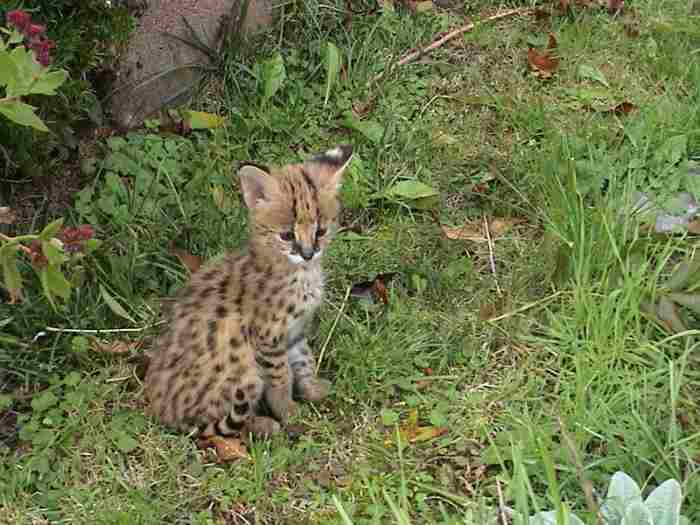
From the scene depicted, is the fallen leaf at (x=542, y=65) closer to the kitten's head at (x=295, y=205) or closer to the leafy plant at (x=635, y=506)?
the kitten's head at (x=295, y=205)

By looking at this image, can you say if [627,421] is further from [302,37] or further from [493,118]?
[302,37]

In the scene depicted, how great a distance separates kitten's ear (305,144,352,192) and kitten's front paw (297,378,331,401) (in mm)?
761

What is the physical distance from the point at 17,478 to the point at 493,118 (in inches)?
119

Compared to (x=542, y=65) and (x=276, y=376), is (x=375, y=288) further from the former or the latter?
(x=542, y=65)

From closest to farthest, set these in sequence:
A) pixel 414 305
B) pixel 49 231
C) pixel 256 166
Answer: pixel 49 231 → pixel 256 166 → pixel 414 305

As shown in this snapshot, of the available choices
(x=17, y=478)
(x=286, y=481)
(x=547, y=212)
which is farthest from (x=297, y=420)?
(x=547, y=212)

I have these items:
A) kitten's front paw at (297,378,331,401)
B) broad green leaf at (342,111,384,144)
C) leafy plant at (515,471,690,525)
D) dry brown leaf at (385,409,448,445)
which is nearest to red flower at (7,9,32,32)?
kitten's front paw at (297,378,331,401)

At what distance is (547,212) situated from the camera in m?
4.59

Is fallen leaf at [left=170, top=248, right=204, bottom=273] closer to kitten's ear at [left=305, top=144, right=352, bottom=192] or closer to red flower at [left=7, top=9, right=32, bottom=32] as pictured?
kitten's ear at [left=305, top=144, right=352, bottom=192]

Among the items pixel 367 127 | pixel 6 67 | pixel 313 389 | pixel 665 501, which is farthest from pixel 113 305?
pixel 665 501

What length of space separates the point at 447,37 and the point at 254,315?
8.71 ft

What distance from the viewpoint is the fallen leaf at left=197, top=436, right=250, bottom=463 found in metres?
3.84

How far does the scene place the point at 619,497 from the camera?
127 inches

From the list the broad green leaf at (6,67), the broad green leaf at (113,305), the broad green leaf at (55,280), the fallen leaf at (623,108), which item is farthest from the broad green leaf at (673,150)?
the broad green leaf at (6,67)
